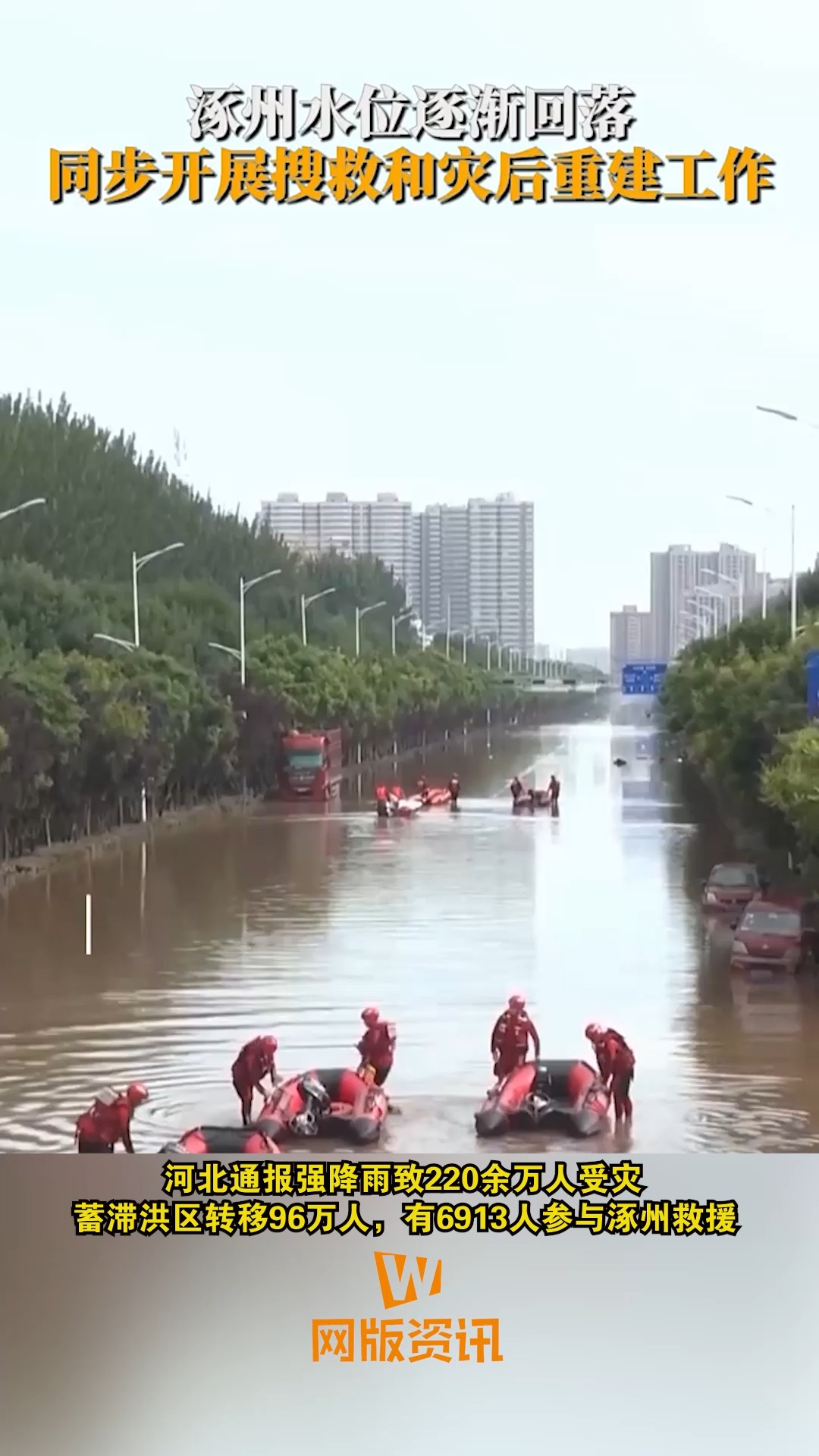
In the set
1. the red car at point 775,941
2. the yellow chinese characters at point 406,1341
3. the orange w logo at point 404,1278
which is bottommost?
the yellow chinese characters at point 406,1341

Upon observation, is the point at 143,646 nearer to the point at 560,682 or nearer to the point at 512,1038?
the point at 560,682

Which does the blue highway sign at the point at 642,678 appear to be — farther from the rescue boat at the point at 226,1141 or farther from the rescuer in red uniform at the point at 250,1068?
the rescue boat at the point at 226,1141

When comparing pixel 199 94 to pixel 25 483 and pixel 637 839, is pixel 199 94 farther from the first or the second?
pixel 25 483

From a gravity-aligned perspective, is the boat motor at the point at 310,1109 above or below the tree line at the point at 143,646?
below

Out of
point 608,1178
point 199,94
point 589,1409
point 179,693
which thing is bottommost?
point 589,1409

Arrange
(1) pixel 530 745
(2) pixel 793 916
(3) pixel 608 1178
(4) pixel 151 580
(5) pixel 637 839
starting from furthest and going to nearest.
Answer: (1) pixel 530 745
(4) pixel 151 580
(5) pixel 637 839
(2) pixel 793 916
(3) pixel 608 1178

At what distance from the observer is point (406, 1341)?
7.76m

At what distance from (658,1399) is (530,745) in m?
51.9

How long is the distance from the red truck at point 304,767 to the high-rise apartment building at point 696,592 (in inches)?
194

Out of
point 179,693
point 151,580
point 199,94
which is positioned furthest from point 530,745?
point 199,94

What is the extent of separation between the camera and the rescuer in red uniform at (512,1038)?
10266 millimetres

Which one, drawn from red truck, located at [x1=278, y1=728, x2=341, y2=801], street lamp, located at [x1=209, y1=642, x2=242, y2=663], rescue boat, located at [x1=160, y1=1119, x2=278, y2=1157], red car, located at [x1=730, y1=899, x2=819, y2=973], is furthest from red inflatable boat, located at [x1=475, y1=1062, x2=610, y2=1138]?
red truck, located at [x1=278, y1=728, x2=341, y2=801]

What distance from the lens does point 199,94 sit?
30.0 feet

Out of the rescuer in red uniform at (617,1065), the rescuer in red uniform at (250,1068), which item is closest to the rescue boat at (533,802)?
the rescuer in red uniform at (617,1065)
